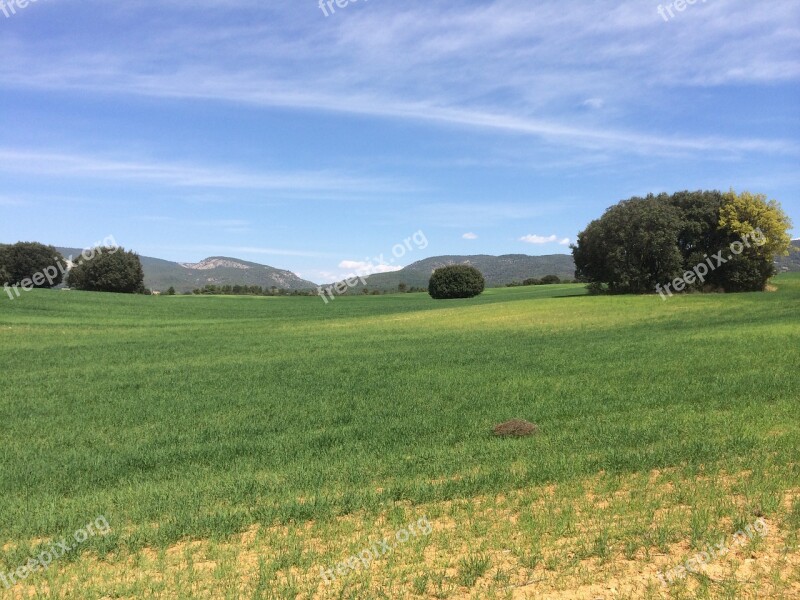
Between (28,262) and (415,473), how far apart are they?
376 ft

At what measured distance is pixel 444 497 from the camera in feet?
23.0

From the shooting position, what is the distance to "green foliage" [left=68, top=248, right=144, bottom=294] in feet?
299

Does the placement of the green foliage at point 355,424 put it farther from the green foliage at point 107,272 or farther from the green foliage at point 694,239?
the green foliage at point 107,272

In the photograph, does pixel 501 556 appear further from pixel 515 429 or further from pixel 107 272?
pixel 107 272

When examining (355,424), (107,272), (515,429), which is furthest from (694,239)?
(107,272)

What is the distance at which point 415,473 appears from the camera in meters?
8.10

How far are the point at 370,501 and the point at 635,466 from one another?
3.75m

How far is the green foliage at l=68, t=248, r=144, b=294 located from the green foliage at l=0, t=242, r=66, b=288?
20.4 ft

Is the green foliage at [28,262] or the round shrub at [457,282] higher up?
the green foliage at [28,262]

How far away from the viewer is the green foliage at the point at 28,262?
3846 inches

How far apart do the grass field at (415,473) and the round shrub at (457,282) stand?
61.9 metres

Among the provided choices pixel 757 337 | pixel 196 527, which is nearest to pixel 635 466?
pixel 196 527

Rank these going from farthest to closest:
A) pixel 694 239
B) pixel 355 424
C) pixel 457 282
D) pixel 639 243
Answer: pixel 457 282 < pixel 694 239 < pixel 639 243 < pixel 355 424

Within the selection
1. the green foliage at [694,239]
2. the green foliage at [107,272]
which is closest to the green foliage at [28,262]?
the green foliage at [107,272]
